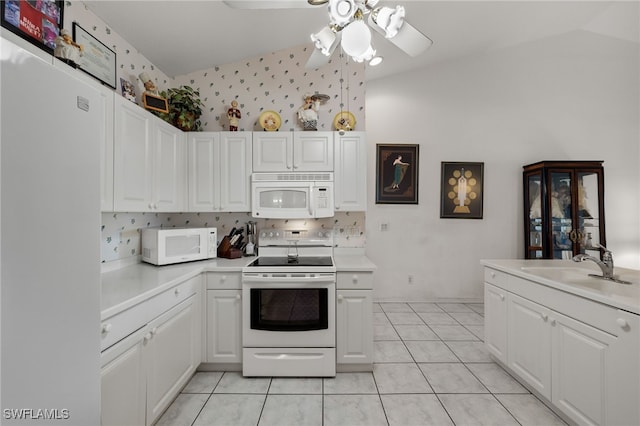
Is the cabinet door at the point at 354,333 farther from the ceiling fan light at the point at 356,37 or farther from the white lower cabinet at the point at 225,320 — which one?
the ceiling fan light at the point at 356,37

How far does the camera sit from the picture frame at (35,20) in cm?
146

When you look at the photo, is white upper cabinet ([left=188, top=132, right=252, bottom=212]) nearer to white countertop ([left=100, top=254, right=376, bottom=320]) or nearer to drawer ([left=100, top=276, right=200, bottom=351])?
white countertop ([left=100, top=254, right=376, bottom=320])

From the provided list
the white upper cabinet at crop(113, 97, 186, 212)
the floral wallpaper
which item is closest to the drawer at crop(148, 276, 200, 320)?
the white upper cabinet at crop(113, 97, 186, 212)

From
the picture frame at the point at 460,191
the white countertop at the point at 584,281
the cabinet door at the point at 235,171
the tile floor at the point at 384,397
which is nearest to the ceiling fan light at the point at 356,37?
the cabinet door at the point at 235,171

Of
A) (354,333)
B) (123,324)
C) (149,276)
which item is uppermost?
(149,276)

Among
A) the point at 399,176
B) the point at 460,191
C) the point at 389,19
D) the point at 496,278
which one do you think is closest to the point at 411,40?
the point at 389,19

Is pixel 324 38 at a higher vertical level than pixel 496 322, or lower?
higher

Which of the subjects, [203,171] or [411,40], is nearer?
[411,40]

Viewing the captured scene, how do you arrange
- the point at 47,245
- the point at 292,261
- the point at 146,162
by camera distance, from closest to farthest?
the point at 47,245 < the point at 146,162 < the point at 292,261

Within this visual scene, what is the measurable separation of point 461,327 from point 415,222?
148 centimetres

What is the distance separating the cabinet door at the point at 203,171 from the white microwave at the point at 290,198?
0.39 metres

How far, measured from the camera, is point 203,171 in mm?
2711

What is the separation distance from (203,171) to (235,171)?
1.03ft

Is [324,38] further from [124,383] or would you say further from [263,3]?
[124,383]
